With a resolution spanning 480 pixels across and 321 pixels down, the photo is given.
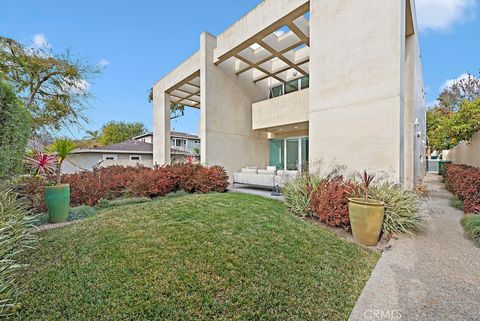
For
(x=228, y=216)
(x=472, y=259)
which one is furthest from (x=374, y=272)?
(x=228, y=216)

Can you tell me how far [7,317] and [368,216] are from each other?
5.34m

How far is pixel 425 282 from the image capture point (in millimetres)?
2932

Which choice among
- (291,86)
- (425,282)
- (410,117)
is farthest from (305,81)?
(425,282)

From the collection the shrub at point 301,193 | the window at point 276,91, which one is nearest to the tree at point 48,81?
the window at point 276,91

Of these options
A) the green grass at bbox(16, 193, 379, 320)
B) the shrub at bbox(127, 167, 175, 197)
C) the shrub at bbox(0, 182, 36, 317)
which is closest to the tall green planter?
the shrub at bbox(0, 182, 36, 317)

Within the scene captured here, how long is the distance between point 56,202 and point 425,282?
737cm

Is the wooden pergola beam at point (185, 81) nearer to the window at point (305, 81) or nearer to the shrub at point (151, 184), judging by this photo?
the window at point (305, 81)

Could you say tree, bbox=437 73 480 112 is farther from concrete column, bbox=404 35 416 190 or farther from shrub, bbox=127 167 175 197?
shrub, bbox=127 167 175 197

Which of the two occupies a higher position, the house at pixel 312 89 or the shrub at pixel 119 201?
the house at pixel 312 89

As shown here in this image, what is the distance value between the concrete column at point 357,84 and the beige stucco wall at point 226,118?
17.9 feet

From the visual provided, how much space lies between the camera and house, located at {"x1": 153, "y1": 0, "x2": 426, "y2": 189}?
20.2 feet

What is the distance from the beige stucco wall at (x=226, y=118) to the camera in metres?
11.2

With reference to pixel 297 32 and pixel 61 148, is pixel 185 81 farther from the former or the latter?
pixel 61 148

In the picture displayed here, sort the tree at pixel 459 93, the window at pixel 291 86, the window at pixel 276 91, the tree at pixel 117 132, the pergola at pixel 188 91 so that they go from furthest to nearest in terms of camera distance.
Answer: the tree at pixel 117 132 → the tree at pixel 459 93 → the window at pixel 276 91 → the pergola at pixel 188 91 → the window at pixel 291 86
